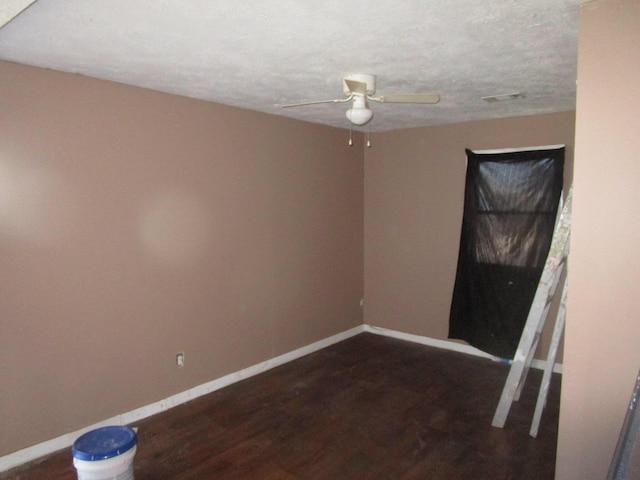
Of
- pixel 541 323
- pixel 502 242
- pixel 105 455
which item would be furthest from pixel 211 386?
pixel 502 242

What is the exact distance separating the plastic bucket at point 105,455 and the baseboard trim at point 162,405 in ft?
2.37

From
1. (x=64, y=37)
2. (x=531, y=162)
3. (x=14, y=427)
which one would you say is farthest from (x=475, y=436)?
(x=64, y=37)

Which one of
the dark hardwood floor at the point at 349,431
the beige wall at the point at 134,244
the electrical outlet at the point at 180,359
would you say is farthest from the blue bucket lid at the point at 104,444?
the electrical outlet at the point at 180,359

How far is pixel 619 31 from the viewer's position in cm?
169

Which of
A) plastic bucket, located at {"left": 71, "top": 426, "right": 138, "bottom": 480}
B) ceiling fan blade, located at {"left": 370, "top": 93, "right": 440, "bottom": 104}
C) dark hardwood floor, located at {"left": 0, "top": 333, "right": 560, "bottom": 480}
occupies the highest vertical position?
ceiling fan blade, located at {"left": 370, "top": 93, "right": 440, "bottom": 104}

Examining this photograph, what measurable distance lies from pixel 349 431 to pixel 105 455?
5.28 ft

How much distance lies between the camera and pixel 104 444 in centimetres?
222

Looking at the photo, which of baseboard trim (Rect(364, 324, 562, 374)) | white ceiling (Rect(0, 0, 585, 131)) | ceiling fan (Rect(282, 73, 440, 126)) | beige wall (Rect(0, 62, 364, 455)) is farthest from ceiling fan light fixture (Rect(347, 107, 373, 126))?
baseboard trim (Rect(364, 324, 562, 374))

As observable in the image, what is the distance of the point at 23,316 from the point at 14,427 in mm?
690

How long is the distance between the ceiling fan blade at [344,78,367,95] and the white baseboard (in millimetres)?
2700

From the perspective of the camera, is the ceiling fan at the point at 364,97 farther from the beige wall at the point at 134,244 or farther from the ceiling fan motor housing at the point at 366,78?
the beige wall at the point at 134,244

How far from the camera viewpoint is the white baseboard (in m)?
2.67

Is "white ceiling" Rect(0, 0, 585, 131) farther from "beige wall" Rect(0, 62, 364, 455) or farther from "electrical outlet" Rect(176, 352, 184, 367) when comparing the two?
"electrical outlet" Rect(176, 352, 184, 367)

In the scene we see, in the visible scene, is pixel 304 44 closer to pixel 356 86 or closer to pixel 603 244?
pixel 356 86
